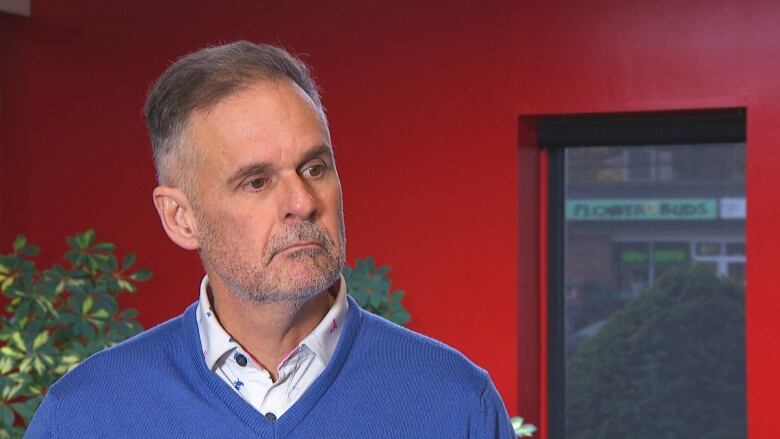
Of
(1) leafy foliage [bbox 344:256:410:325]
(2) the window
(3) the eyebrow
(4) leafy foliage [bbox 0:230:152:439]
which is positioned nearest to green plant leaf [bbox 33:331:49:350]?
(4) leafy foliage [bbox 0:230:152:439]

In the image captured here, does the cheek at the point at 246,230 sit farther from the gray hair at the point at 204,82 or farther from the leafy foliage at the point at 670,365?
the leafy foliage at the point at 670,365

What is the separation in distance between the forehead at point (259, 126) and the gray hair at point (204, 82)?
0.04 feet

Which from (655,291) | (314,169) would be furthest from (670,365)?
(314,169)

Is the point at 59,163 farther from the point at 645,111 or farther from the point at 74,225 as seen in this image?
the point at 645,111

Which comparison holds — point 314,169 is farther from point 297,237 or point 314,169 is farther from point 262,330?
point 262,330

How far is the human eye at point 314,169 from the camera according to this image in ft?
4.47

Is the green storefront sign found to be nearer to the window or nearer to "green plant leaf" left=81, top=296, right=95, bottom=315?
the window

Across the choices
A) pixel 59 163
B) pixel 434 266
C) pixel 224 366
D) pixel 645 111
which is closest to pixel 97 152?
pixel 59 163

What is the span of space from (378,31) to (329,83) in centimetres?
23

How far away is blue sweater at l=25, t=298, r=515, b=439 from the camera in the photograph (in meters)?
1.36

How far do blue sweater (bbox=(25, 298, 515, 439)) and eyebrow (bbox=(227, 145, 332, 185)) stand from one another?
192mm

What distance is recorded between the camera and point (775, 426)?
361 cm

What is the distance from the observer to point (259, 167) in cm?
135

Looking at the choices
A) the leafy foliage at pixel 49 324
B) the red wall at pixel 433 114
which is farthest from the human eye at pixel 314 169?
the red wall at pixel 433 114
